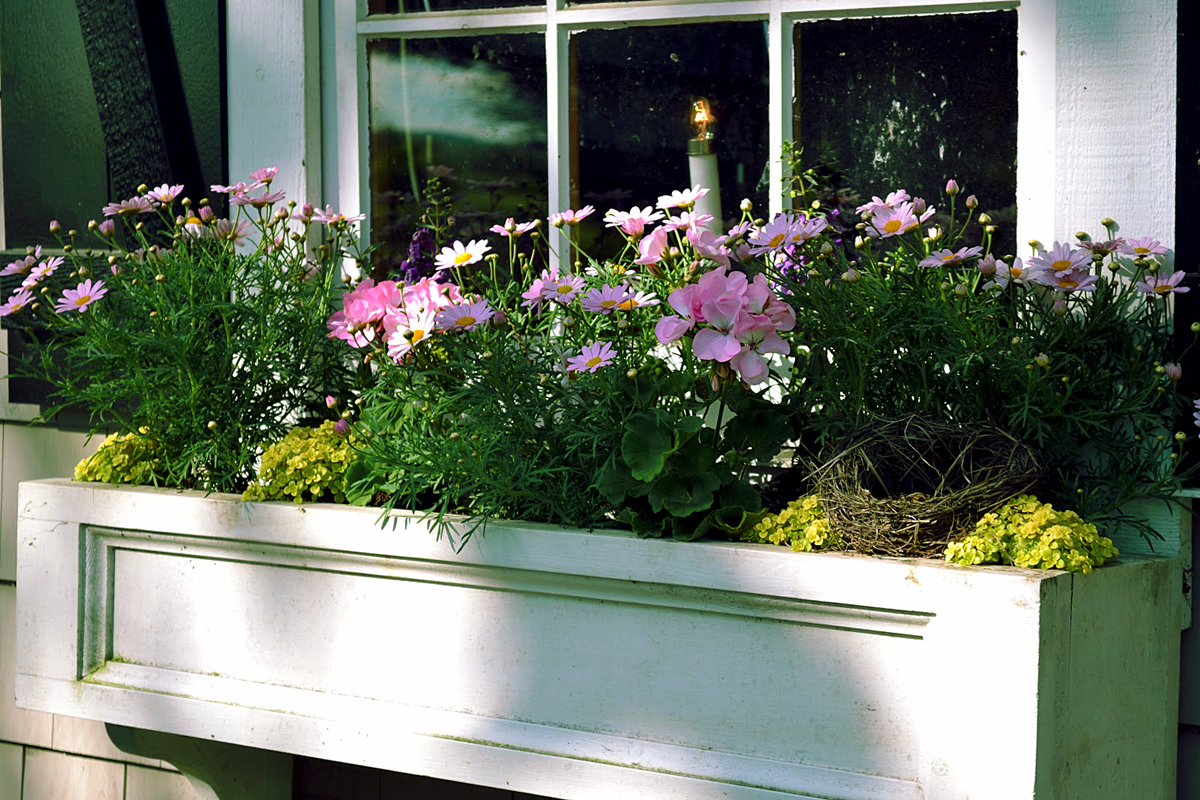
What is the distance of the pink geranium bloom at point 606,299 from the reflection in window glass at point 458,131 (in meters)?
0.50

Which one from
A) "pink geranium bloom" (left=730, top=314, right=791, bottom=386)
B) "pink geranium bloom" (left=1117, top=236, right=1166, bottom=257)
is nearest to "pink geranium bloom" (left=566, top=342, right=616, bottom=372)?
"pink geranium bloom" (left=730, top=314, right=791, bottom=386)

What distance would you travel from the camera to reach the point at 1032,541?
4.59ft

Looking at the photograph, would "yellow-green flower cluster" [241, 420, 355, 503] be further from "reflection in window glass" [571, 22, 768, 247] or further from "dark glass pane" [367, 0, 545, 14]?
"dark glass pane" [367, 0, 545, 14]

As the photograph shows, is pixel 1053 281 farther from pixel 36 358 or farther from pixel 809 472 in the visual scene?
pixel 36 358

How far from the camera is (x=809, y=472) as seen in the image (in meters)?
1.68

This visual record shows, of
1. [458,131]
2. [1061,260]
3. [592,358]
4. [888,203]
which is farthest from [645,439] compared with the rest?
[458,131]

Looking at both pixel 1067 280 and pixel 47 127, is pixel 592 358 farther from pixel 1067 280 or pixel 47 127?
pixel 47 127

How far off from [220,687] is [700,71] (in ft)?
3.94

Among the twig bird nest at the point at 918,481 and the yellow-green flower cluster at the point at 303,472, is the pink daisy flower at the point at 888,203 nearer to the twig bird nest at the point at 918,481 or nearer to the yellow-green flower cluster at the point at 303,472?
the twig bird nest at the point at 918,481

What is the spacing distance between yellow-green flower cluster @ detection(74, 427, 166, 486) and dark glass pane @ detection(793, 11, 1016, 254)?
115 cm

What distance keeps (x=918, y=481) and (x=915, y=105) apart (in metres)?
0.62

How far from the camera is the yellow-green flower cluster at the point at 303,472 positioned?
5.98 feet

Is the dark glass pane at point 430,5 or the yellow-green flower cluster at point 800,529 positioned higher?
the dark glass pane at point 430,5

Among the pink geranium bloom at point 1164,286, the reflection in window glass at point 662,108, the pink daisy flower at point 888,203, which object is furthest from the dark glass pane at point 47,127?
the pink geranium bloom at point 1164,286
